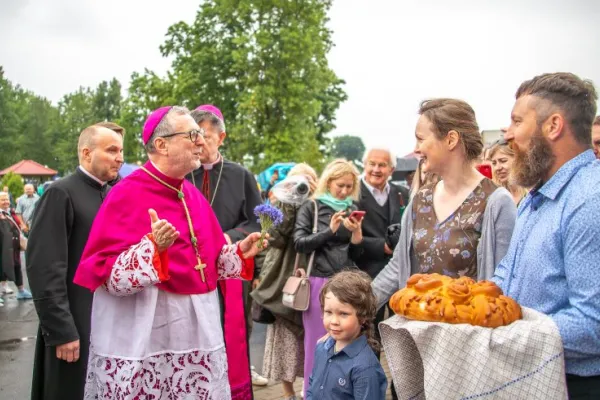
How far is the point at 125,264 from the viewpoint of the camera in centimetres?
319

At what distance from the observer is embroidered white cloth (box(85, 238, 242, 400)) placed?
3.25 metres

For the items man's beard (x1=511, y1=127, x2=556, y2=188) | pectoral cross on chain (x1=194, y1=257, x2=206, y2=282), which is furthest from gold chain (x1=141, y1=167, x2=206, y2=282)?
man's beard (x1=511, y1=127, x2=556, y2=188)

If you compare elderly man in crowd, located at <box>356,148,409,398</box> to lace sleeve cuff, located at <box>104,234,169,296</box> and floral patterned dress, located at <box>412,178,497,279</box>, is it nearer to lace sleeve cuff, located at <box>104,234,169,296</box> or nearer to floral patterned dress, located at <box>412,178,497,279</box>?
floral patterned dress, located at <box>412,178,497,279</box>

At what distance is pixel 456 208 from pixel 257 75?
1129 inches

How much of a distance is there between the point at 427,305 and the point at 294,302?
323 centimetres

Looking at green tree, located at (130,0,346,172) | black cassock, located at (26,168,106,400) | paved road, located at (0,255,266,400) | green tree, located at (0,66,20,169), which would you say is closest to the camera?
black cassock, located at (26,168,106,400)

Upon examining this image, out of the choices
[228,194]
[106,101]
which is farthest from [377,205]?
[106,101]

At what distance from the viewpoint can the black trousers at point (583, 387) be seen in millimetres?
2232

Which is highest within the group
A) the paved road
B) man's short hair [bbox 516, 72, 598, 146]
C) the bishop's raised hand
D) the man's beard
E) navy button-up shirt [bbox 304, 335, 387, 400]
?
man's short hair [bbox 516, 72, 598, 146]

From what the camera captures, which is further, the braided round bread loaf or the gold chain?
the gold chain

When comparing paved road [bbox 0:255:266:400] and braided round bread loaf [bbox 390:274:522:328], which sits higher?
braided round bread loaf [bbox 390:274:522:328]

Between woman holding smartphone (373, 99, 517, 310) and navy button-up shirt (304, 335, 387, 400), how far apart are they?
515 mm

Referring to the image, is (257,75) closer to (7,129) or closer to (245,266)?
(245,266)

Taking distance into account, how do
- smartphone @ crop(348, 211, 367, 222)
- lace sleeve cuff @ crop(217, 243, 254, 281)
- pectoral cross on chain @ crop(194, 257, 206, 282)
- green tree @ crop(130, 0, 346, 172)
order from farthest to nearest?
green tree @ crop(130, 0, 346, 172) < smartphone @ crop(348, 211, 367, 222) < lace sleeve cuff @ crop(217, 243, 254, 281) < pectoral cross on chain @ crop(194, 257, 206, 282)
